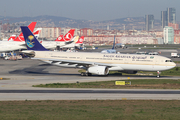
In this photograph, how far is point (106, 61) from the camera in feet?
178

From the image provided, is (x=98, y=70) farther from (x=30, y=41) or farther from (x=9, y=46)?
(x=9, y=46)

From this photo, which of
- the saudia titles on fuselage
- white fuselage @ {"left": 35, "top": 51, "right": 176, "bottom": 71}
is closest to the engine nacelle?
white fuselage @ {"left": 35, "top": 51, "right": 176, "bottom": 71}

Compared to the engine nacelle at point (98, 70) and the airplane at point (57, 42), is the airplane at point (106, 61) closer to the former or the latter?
the engine nacelle at point (98, 70)

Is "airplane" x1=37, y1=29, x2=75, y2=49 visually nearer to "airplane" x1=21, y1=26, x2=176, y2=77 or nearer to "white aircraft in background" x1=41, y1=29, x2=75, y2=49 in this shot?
"white aircraft in background" x1=41, y1=29, x2=75, y2=49

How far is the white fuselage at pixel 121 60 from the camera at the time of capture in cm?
5178
